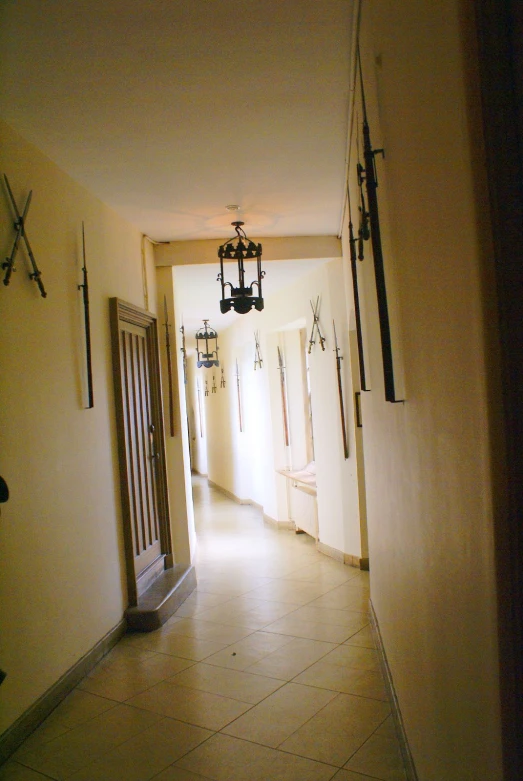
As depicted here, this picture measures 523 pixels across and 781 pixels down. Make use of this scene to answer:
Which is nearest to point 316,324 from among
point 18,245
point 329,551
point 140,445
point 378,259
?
point 329,551

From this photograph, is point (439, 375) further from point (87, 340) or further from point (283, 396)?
point (283, 396)

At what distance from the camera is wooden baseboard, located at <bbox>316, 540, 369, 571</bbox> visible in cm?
593

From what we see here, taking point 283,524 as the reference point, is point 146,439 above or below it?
above

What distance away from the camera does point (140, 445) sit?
5.28 m

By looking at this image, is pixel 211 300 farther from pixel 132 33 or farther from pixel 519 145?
pixel 519 145

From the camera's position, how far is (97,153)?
12.5 feet

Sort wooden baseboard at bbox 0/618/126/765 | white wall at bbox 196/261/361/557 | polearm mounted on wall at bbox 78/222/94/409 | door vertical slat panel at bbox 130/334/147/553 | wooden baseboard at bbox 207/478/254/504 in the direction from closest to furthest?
wooden baseboard at bbox 0/618/126/765 < polearm mounted on wall at bbox 78/222/94/409 < door vertical slat panel at bbox 130/334/147/553 < white wall at bbox 196/261/361/557 < wooden baseboard at bbox 207/478/254/504

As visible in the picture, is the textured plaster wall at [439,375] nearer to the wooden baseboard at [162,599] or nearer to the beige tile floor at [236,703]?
the beige tile floor at [236,703]

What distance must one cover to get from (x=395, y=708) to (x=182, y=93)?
3.05m

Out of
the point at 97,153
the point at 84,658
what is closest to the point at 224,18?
the point at 97,153

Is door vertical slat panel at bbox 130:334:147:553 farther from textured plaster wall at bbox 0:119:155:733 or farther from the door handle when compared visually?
textured plaster wall at bbox 0:119:155:733

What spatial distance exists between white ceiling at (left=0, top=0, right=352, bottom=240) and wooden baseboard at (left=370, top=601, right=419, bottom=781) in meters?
2.89

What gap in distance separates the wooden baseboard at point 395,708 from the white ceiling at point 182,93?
9.48 feet

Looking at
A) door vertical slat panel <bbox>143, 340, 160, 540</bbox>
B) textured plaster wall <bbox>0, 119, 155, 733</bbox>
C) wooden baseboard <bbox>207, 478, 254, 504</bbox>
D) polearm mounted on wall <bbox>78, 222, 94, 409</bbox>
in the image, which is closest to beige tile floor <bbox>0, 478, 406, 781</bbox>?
textured plaster wall <bbox>0, 119, 155, 733</bbox>
